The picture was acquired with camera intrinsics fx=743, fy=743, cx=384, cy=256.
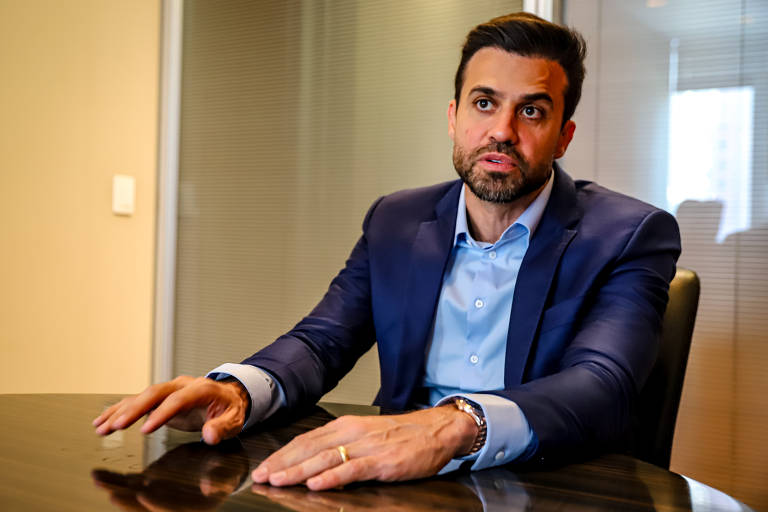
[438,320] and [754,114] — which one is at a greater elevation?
[754,114]

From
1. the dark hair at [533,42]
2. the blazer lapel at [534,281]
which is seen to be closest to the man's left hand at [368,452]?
the blazer lapel at [534,281]

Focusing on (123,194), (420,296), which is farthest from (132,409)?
(123,194)

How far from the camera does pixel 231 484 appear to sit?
2.74ft

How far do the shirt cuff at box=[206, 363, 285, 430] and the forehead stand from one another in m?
0.80

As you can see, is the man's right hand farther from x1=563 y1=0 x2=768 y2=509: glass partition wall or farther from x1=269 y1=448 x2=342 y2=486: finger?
x1=563 y1=0 x2=768 y2=509: glass partition wall

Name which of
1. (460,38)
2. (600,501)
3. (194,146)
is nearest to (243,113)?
(194,146)

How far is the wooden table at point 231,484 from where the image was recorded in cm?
77

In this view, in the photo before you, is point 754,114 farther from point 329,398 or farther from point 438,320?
point 329,398

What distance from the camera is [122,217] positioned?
3240 millimetres

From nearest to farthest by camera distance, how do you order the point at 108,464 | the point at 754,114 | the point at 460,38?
the point at 108,464, the point at 754,114, the point at 460,38

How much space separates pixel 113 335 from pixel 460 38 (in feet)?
6.28

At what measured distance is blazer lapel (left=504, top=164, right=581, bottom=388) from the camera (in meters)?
1.46

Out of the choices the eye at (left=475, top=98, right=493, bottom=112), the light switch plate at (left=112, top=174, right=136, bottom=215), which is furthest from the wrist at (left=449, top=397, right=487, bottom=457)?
the light switch plate at (left=112, top=174, right=136, bottom=215)

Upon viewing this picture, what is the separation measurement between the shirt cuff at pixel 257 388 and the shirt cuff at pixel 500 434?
31 centimetres
